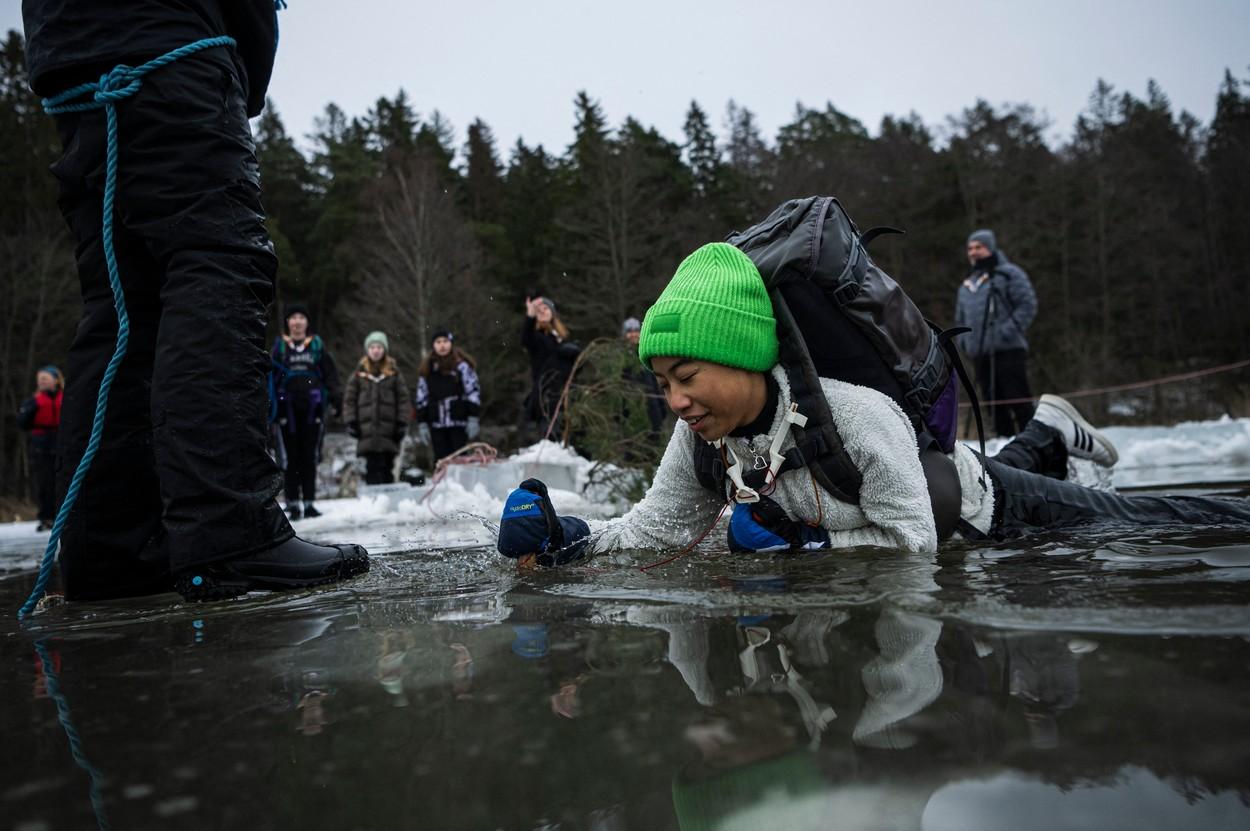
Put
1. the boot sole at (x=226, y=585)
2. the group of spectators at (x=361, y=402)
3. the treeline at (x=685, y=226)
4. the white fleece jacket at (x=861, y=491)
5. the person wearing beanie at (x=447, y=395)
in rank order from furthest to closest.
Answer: the treeline at (x=685, y=226)
the person wearing beanie at (x=447, y=395)
the group of spectators at (x=361, y=402)
the white fleece jacket at (x=861, y=491)
the boot sole at (x=226, y=585)

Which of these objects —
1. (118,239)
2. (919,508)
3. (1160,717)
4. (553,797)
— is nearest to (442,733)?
(553,797)

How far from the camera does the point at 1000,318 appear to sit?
28.1ft

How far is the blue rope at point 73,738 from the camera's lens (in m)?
0.77

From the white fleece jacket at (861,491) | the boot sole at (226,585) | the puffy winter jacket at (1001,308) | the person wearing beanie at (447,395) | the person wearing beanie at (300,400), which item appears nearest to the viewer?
the boot sole at (226,585)

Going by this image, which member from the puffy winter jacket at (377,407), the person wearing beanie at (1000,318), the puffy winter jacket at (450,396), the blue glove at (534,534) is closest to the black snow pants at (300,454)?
the puffy winter jacket at (377,407)

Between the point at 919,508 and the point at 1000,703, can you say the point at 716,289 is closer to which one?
the point at 919,508

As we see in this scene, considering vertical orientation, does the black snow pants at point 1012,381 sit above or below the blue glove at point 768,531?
above

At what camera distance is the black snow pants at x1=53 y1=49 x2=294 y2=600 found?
2086 millimetres

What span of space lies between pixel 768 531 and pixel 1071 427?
7.38ft

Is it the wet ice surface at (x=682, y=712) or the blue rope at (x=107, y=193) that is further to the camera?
the blue rope at (x=107, y=193)

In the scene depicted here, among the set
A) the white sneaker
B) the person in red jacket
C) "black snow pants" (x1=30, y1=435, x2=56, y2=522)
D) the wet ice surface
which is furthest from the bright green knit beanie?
the person in red jacket

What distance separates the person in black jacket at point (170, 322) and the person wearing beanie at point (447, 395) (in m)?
7.71

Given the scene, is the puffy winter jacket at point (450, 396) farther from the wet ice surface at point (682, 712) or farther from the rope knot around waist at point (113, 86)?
the wet ice surface at point (682, 712)

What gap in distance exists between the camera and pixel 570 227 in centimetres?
3112
